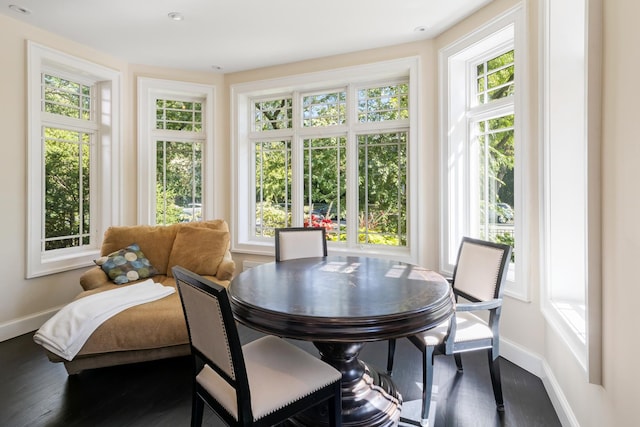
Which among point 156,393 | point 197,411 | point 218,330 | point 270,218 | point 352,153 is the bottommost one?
point 156,393

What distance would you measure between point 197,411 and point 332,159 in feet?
9.61

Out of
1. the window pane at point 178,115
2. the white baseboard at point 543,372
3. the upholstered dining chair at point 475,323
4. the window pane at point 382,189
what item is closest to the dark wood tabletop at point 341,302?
the upholstered dining chair at point 475,323

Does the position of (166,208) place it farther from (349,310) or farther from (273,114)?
(349,310)

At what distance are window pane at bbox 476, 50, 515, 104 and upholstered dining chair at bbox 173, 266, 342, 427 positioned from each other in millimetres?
2583

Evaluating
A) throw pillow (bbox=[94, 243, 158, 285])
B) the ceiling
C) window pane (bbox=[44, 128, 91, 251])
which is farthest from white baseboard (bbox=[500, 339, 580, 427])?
window pane (bbox=[44, 128, 91, 251])

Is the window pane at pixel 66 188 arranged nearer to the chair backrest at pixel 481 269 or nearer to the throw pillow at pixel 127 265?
the throw pillow at pixel 127 265

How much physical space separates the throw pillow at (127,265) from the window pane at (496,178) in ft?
10.2

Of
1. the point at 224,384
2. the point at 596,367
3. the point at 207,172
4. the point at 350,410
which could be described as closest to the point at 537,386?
the point at 596,367

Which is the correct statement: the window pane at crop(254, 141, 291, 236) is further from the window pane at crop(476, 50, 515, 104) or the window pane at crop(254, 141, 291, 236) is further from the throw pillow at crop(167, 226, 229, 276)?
the window pane at crop(476, 50, 515, 104)

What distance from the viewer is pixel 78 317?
2197mm

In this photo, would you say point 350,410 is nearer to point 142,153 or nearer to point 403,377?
point 403,377

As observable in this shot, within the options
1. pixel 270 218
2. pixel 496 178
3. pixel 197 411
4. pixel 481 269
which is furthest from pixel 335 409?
pixel 270 218

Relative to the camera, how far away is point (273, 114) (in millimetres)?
4234

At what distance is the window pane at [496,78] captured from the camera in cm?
271
